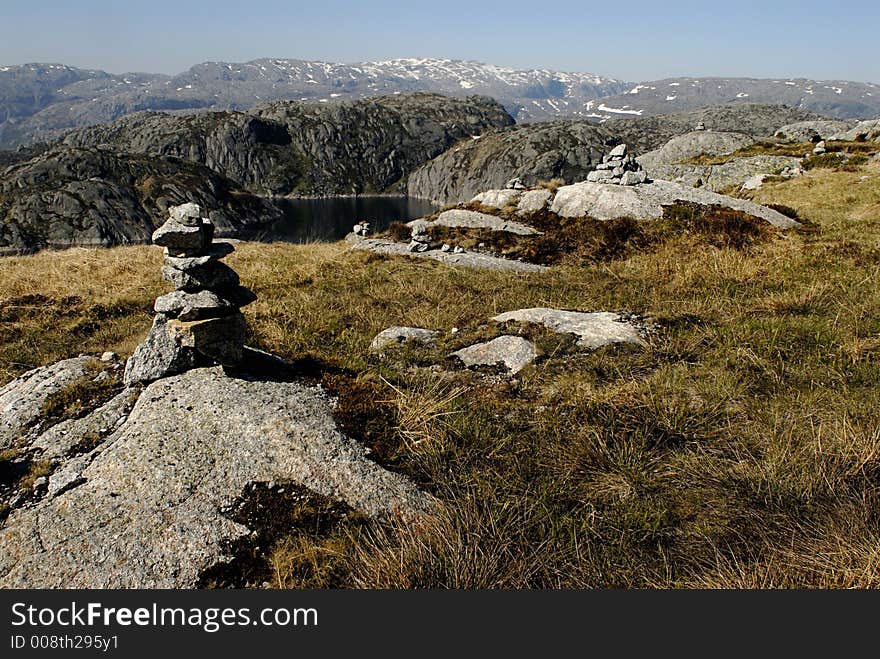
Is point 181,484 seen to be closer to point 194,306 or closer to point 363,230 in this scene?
point 194,306

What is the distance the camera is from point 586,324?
34.8ft

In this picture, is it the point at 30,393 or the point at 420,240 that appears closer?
the point at 30,393

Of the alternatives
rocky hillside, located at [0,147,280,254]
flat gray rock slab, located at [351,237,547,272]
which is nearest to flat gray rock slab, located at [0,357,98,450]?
flat gray rock slab, located at [351,237,547,272]

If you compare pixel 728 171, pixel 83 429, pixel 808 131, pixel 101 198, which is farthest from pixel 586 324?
pixel 101 198

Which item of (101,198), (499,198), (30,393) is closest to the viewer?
(30,393)

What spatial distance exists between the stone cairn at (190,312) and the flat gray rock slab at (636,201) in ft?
69.9

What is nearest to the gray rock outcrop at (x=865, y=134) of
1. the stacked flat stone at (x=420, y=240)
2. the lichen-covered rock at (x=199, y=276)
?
the stacked flat stone at (x=420, y=240)

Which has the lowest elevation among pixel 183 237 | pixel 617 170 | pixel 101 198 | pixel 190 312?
pixel 101 198

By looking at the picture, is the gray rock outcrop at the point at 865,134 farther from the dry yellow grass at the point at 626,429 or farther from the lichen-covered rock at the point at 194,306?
the lichen-covered rock at the point at 194,306

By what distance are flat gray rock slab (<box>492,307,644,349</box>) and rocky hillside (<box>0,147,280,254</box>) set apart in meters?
152

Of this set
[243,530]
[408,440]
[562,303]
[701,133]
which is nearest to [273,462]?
[243,530]

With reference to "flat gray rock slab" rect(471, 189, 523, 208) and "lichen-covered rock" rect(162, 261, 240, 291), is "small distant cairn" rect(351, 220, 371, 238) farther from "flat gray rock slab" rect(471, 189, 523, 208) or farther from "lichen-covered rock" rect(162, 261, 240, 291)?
"lichen-covered rock" rect(162, 261, 240, 291)

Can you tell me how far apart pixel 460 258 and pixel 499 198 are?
1081cm

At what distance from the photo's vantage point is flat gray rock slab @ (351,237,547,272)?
69.2 ft
